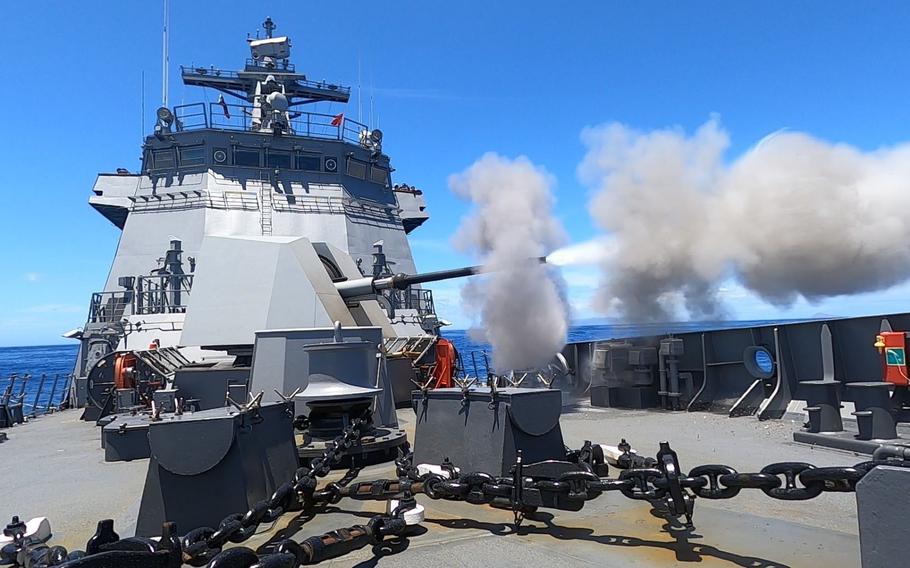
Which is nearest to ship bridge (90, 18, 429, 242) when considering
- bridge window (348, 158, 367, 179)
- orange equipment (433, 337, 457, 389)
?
bridge window (348, 158, 367, 179)

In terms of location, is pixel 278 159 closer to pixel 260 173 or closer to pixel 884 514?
pixel 260 173

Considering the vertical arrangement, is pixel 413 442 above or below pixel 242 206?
below

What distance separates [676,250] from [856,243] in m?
2.17

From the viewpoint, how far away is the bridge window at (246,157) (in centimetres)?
1562

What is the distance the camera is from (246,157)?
1570cm

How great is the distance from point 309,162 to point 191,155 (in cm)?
274

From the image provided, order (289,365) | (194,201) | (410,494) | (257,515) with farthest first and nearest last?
(194,201) → (289,365) → (410,494) → (257,515)

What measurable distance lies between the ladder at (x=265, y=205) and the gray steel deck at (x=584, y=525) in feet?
31.7

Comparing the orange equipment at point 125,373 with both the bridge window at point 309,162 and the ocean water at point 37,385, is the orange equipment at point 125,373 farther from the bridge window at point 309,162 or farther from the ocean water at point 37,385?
the bridge window at point 309,162

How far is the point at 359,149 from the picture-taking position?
17078 millimetres

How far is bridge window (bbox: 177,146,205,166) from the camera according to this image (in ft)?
50.6

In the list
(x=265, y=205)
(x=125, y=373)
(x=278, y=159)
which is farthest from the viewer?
(x=278, y=159)

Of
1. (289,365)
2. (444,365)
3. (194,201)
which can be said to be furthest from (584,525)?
(194,201)

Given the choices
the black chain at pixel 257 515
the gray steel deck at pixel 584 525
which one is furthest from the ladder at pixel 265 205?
the black chain at pixel 257 515
